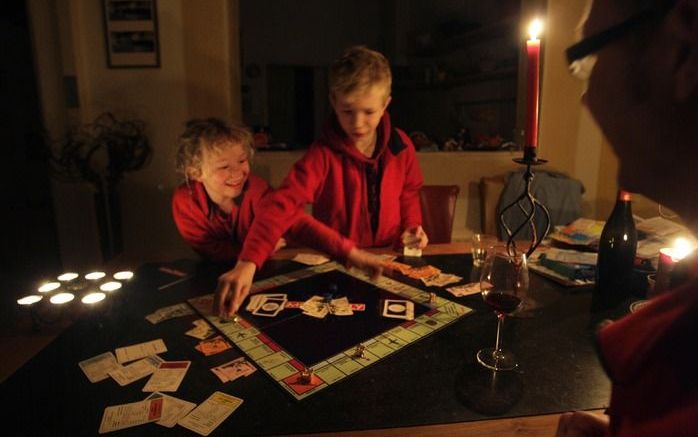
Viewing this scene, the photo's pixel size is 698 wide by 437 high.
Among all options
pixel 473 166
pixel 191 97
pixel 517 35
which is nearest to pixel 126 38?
pixel 191 97

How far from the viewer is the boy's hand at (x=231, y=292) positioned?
3.65 feet

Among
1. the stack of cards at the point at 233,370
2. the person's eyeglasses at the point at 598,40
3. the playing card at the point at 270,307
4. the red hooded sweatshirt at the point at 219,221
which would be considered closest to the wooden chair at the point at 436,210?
the red hooded sweatshirt at the point at 219,221

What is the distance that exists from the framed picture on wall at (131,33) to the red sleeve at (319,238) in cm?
214

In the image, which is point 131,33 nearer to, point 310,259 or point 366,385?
point 310,259

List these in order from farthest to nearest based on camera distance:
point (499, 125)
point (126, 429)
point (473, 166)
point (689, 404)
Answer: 1. point (499, 125)
2. point (473, 166)
3. point (126, 429)
4. point (689, 404)

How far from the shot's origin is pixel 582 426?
2.17ft

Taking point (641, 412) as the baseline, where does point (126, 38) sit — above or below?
above

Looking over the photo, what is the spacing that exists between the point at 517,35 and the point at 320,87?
10.2 feet

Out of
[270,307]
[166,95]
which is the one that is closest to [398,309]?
[270,307]

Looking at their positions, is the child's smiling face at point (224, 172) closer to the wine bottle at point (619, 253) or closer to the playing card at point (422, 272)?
the playing card at point (422, 272)

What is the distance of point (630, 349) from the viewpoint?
0.44 metres

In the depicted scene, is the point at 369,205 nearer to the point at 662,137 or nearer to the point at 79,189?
the point at 662,137

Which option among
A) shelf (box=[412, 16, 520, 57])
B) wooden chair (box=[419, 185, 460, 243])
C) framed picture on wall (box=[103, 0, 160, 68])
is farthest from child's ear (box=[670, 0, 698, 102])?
shelf (box=[412, 16, 520, 57])

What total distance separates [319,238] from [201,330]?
0.59 m
